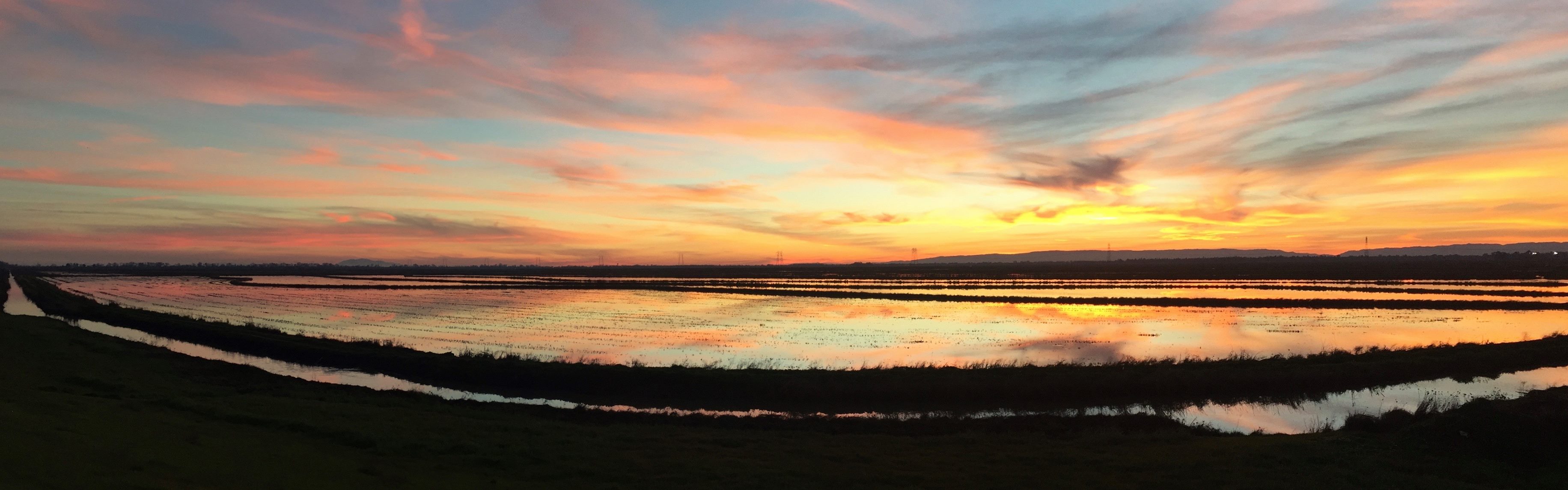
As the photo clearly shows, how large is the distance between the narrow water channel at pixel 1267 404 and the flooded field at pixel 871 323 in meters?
4.62

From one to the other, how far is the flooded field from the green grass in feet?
34.3

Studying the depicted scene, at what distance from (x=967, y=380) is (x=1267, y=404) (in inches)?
310

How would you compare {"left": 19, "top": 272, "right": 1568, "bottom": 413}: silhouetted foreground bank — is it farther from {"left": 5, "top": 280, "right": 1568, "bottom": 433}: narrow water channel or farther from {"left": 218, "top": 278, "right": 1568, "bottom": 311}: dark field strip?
{"left": 218, "top": 278, "right": 1568, "bottom": 311}: dark field strip

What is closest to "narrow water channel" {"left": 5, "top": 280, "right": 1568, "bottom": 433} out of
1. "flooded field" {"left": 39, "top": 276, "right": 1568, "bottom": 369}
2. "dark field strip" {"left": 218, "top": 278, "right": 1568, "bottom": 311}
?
"flooded field" {"left": 39, "top": 276, "right": 1568, "bottom": 369}

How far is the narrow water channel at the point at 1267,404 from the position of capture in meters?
18.7

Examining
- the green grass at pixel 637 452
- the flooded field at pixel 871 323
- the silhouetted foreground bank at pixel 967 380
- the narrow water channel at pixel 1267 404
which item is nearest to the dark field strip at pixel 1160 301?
the flooded field at pixel 871 323

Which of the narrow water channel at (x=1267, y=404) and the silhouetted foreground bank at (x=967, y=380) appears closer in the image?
the narrow water channel at (x=1267, y=404)

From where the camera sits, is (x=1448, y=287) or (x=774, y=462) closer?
(x=774, y=462)

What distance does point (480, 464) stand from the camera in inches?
484

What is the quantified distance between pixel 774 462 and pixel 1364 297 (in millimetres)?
59321

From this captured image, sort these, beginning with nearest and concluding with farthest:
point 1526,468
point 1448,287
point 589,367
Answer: point 1526,468
point 589,367
point 1448,287

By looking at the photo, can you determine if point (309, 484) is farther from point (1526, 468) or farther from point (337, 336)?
point (337, 336)

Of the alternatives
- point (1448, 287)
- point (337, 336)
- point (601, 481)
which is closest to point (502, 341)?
point (337, 336)

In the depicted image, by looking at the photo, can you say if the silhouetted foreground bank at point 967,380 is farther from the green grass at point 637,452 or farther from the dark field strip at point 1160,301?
the dark field strip at point 1160,301
